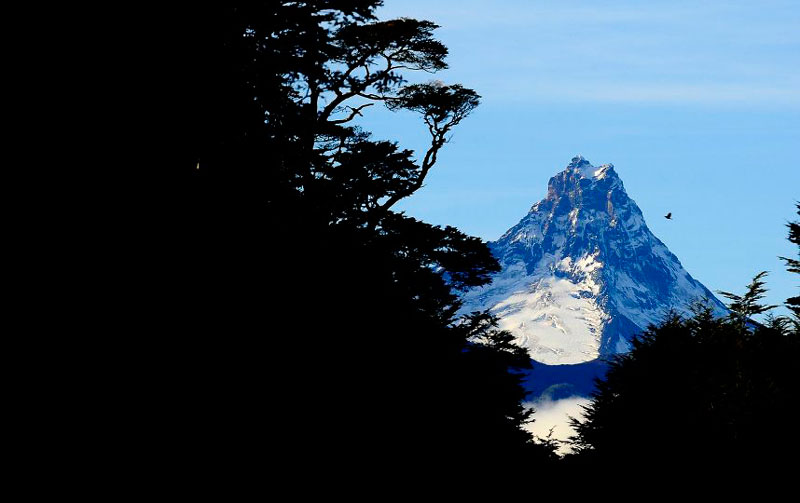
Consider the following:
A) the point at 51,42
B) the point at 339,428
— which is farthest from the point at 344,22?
the point at 339,428

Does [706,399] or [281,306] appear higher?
[706,399]

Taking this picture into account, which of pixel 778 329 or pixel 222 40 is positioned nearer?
pixel 222 40

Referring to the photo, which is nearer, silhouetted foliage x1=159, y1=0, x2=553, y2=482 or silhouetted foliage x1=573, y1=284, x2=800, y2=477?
silhouetted foliage x1=159, y1=0, x2=553, y2=482

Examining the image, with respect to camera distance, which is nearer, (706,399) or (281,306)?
(281,306)

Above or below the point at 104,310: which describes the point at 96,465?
below

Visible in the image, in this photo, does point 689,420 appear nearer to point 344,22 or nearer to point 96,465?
point 344,22

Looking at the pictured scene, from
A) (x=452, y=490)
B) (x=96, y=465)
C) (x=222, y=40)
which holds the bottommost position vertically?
(x=96, y=465)

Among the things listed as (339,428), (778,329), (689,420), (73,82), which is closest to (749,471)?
(689,420)

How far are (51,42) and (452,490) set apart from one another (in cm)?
911

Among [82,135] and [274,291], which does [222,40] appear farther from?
[274,291]

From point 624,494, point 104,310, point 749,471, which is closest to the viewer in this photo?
point 104,310

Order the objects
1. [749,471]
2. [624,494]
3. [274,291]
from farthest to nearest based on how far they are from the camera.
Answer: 1. [624,494]
2. [749,471]
3. [274,291]

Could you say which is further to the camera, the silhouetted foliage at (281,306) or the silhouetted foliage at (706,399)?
the silhouetted foliage at (706,399)

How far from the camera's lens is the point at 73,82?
522 inches
